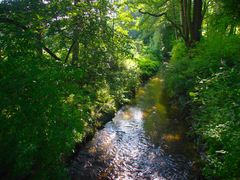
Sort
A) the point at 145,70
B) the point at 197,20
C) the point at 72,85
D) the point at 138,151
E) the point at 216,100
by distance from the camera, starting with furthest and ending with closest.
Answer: the point at 145,70
the point at 197,20
the point at 138,151
the point at 216,100
the point at 72,85

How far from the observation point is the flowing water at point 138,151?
664cm

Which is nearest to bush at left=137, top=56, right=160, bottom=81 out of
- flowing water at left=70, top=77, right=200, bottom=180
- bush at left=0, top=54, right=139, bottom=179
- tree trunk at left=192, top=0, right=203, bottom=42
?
tree trunk at left=192, top=0, right=203, bottom=42

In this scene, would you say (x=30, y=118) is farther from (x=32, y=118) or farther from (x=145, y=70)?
(x=145, y=70)

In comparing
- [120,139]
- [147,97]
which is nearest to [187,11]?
[147,97]

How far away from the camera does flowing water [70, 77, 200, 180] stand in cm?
664

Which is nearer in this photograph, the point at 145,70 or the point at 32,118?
the point at 32,118

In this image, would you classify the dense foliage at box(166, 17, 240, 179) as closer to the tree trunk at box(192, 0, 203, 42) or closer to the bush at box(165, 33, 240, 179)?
the bush at box(165, 33, 240, 179)

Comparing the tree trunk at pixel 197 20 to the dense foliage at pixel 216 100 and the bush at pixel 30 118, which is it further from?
the bush at pixel 30 118

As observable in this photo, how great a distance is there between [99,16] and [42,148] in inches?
181

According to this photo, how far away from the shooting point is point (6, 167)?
4.66 metres

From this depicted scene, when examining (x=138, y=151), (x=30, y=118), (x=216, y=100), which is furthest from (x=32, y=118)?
(x=216, y=100)

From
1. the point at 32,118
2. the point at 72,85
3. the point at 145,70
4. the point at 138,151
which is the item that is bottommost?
the point at 138,151

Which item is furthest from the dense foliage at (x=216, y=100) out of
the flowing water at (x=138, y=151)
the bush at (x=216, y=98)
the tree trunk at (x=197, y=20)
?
the tree trunk at (x=197, y=20)

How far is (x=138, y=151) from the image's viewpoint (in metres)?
7.89
